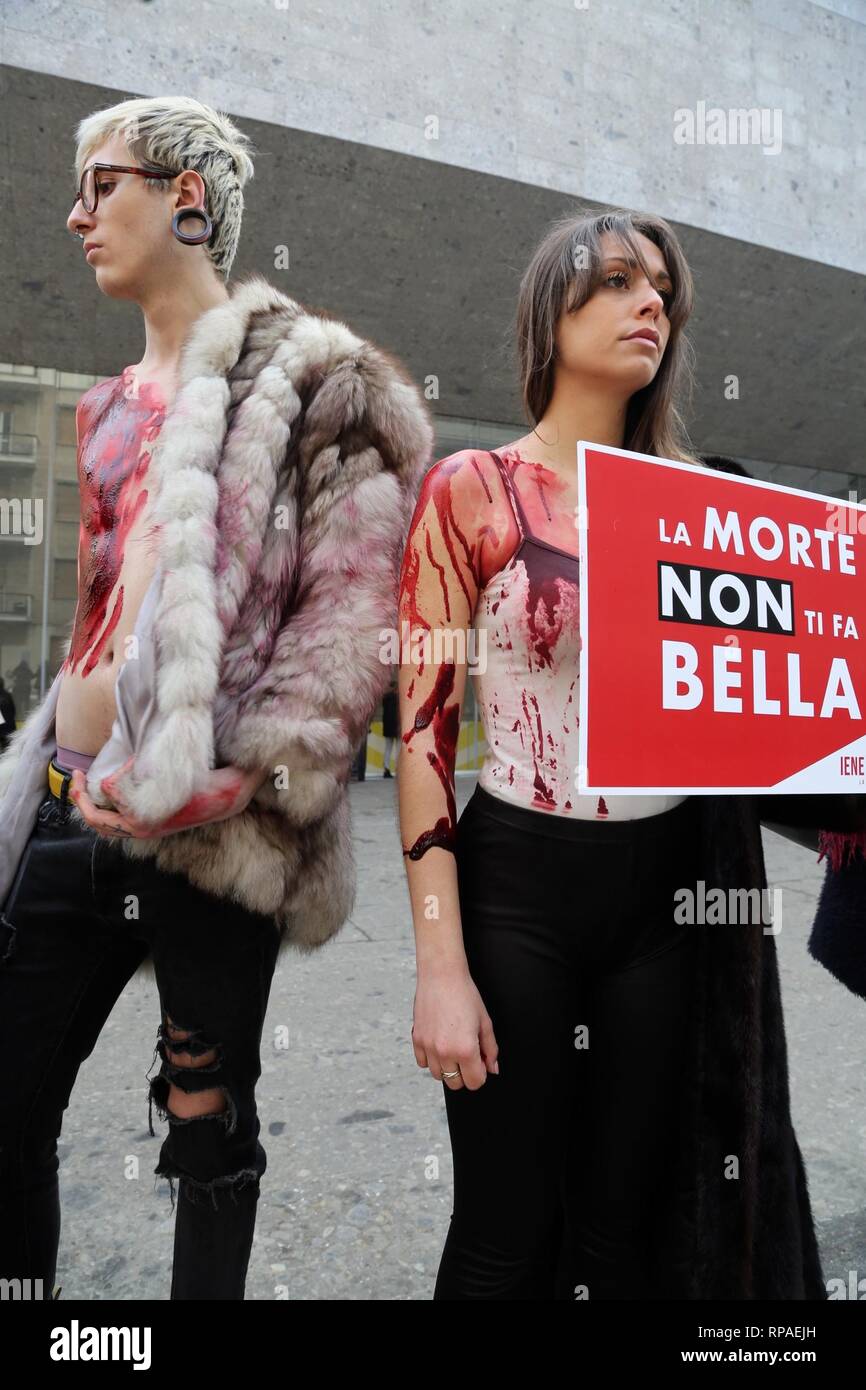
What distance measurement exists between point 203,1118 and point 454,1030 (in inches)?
20.3

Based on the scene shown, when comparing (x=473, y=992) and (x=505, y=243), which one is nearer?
(x=473, y=992)

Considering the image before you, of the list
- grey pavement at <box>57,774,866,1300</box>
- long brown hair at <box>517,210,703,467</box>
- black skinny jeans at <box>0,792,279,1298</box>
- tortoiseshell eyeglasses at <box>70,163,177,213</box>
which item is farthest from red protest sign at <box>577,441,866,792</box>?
grey pavement at <box>57,774,866,1300</box>

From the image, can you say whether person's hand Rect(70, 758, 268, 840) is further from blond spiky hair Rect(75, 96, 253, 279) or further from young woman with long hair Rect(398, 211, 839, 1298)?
blond spiky hair Rect(75, 96, 253, 279)

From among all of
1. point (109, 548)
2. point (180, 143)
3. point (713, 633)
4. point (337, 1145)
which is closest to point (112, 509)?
point (109, 548)

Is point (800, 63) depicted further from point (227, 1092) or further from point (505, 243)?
point (227, 1092)

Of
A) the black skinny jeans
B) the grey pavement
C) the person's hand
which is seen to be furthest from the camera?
the grey pavement

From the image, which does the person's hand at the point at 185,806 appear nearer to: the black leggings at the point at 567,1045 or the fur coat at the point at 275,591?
the fur coat at the point at 275,591

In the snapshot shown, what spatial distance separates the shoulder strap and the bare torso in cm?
58

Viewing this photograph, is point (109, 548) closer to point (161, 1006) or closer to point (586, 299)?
point (161, 1006)

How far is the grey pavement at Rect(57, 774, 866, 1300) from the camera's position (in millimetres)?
2252

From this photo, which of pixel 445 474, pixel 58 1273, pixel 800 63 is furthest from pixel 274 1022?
pixel 800 63

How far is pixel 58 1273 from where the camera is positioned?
219 cm

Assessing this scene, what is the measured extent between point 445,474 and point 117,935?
947 mm

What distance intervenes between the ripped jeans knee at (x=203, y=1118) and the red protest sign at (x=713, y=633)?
2.62 ft
